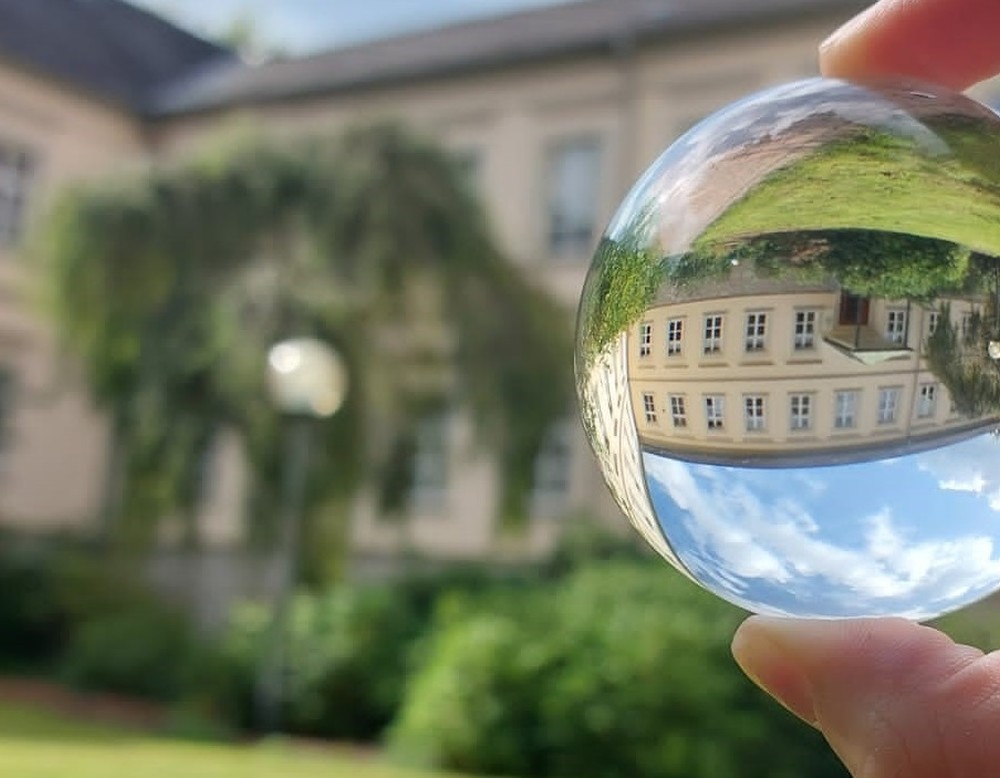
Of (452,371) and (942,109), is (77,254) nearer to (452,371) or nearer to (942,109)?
(452,371)

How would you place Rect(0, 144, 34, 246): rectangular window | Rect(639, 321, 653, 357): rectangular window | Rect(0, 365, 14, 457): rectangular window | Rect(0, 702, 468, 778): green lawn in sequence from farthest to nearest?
Rect(0, 365, 14, 457): rectangular window
Rect(0, 144, 34, 246): rectangular window
Rect(0, 702, 468, 778): green lawn
Rect(639, 321, 653, 357): rectangular window

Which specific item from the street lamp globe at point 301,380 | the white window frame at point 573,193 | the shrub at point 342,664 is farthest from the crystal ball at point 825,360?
the white window frame at point 573,193

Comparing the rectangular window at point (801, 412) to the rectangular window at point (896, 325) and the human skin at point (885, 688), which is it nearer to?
the rectangular window at point (896, 325)

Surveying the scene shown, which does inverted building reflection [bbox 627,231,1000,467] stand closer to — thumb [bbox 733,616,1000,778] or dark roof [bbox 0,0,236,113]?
thumb [bbox 733,616,1000,778]

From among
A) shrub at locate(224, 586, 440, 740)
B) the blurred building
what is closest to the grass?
shrub at locate(224, 586, 440, 740)

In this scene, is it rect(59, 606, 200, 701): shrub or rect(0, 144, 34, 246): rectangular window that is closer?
rect(59, 606, 200, 701): shrub

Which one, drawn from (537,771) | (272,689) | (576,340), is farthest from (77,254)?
(576,340)

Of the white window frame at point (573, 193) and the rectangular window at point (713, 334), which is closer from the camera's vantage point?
the rectangular window at point (713, 334)
